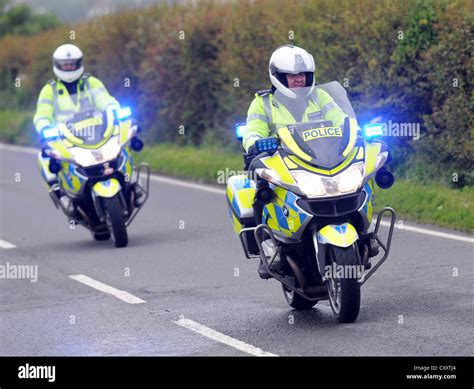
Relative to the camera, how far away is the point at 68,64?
49.7ft

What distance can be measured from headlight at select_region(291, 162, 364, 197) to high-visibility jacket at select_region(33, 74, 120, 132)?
6304 millimetres

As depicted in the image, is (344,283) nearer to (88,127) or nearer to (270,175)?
(270,175)

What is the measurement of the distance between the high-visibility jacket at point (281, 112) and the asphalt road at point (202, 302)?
143cm

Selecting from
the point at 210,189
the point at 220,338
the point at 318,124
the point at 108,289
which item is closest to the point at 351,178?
the point at 318,124

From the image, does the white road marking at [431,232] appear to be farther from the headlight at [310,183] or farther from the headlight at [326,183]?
the headlight at [310,183]

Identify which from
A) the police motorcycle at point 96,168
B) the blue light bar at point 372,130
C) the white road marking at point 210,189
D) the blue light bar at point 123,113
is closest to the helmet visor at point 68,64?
the police motorcycle at point 96,168

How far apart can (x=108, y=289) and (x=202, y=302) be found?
4.13ft

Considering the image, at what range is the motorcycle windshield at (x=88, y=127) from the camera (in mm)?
14359
